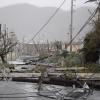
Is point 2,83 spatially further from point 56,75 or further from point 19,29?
point 19,29

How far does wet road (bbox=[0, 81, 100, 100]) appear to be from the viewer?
1761 cm

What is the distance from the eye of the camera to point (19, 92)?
66.2ft

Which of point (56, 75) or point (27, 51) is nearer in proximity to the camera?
point (56, 75)

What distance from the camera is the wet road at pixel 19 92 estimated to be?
57.8 feet

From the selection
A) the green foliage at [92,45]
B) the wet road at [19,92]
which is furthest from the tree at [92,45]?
the wet road at [19,92]

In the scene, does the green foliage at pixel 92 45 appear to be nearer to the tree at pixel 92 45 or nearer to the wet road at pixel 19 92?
the tree at pixel 92 45

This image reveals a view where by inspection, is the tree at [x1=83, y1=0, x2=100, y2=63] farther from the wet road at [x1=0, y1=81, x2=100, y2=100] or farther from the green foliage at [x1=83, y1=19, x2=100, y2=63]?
the wet road at [x1=0, y1=81, x2=100, y2=100]

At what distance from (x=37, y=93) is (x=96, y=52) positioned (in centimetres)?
1481

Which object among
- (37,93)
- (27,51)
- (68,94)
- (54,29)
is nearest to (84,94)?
(68,94)

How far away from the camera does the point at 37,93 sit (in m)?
19.1

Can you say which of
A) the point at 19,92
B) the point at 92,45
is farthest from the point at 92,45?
the point at 19,92

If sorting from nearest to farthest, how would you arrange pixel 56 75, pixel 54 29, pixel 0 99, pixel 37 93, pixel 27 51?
pixel 0 99 → pixel 37 93 → pixel 56 75 → pixel 27 51 → pixel 54 29

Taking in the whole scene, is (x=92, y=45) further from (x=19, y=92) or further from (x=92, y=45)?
(x=19, y=92)

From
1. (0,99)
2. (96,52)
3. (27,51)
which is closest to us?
(0,99)
